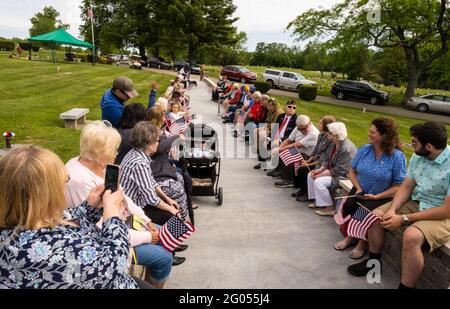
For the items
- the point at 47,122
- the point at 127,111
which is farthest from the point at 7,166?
the point at 47,122

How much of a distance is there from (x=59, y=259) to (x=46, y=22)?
93225 mm

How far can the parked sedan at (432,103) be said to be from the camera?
22781 millimetres

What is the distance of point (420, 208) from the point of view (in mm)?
3447

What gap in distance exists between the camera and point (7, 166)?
165 centimetres

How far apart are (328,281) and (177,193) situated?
6.45 feet

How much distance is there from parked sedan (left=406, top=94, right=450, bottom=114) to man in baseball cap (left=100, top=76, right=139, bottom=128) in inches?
934

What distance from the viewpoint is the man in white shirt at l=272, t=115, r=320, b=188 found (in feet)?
20.4

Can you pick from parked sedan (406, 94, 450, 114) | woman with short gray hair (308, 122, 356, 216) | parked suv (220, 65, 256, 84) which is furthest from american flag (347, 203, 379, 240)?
parked suv (220, 65, 256, 84)

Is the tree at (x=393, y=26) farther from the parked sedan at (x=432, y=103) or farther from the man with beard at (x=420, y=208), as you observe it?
the man with beard at (x=420, y=208)

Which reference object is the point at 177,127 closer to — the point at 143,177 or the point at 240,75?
the point at 143,177

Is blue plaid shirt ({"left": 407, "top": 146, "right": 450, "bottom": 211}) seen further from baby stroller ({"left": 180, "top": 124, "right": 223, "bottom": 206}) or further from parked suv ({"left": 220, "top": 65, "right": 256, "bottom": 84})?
parked suv ({"left": 220, "top": 65, "right": 256, "bottom": 84})

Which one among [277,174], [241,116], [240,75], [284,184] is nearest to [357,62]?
[240,75]

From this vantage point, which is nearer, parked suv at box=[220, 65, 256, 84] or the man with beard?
the man with beard
